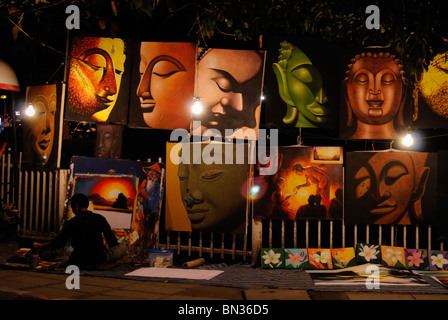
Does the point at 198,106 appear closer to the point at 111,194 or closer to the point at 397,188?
the point at 111,194

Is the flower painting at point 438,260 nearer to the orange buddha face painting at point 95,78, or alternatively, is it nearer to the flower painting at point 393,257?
the flower painting at point 393,257

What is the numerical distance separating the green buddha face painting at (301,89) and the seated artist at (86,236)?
338 centimetres

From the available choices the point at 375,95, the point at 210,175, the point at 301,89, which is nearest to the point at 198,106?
the point at 210,175

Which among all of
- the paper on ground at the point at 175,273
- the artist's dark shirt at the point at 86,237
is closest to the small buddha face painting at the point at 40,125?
the artist's dark shirt at the point at 86,237

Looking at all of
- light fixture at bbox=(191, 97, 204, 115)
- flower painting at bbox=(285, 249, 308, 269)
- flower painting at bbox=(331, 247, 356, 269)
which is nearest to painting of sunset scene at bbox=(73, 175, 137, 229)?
light fixture at bbox=(191, 97, 204, 115)

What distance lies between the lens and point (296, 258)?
743cm

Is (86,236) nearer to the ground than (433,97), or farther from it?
nearer to the ground

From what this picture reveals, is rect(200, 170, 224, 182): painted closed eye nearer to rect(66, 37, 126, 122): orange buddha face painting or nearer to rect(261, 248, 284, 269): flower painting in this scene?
rect(261, 248, 284, 269): flower painting

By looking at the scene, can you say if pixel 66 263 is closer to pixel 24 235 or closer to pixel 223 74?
pixel 24 235

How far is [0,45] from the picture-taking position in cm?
925

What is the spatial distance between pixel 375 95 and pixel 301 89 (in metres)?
1.19

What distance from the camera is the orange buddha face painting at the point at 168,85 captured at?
7.64 metres
